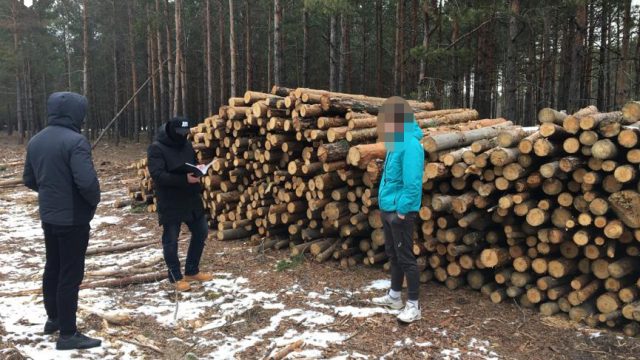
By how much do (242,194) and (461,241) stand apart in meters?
3.92

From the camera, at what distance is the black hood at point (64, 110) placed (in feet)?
12.8

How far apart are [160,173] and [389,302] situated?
2.92 meters

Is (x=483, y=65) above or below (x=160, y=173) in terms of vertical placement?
above

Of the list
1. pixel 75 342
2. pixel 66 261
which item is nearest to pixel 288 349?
pixel 75 342

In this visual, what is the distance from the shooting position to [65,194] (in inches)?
151

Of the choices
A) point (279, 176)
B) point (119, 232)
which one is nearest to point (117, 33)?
point (119, 232)

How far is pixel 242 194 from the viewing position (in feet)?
25.9

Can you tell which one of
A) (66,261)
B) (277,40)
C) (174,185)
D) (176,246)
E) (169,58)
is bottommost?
(176,246)

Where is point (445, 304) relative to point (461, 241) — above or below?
below

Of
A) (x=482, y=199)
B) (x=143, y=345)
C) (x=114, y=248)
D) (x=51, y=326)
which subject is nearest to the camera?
(x=143, y=345)

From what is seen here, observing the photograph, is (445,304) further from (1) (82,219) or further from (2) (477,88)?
(2) (477,88)

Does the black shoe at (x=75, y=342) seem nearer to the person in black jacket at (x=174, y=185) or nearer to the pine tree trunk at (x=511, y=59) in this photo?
the person in black jacket at (x=174, y=185)

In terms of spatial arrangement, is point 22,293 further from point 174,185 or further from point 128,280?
point 174,185

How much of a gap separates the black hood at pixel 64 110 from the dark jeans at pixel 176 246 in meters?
1.84
